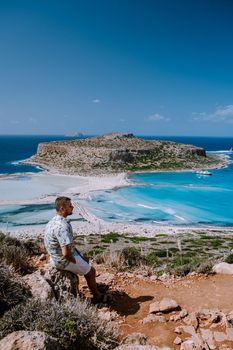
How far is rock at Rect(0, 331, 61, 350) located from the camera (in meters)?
3.20

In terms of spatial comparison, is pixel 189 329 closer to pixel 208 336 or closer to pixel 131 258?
pixel 208 336

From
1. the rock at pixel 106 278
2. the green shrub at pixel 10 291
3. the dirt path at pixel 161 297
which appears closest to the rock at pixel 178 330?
the dirt path at pixel 161 297

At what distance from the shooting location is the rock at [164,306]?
20.1ft

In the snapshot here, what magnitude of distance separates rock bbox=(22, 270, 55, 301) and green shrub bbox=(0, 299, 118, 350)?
790 millimetres

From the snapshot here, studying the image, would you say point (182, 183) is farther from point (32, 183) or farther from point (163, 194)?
point (32, 183)

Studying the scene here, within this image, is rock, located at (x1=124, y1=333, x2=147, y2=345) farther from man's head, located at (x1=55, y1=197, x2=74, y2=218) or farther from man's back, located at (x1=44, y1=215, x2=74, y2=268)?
man's head, located at (x1=55, y1=197, x2=74, y2=218)

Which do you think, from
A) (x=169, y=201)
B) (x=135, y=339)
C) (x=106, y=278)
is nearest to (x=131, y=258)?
(x=106, y=278)

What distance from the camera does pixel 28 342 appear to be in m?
3.23

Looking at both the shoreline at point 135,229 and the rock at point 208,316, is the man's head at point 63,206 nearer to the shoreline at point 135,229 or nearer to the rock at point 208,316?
the rock at point 208,316

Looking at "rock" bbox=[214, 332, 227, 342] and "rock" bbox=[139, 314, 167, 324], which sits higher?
"rock" bbox=[214, 332, 227, 342]

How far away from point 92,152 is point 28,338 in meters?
101

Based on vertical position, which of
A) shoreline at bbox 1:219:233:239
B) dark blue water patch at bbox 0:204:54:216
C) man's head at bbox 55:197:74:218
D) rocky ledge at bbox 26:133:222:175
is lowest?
shoreline at bbox 1:219:233:239

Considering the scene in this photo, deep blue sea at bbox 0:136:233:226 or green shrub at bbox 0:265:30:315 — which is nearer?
green shrub at bbox 0:265:30:315

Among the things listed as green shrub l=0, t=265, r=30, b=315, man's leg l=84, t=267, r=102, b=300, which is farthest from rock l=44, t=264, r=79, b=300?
green shrub l=0, t=265, r=30, b=315
